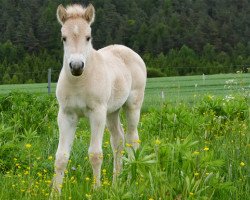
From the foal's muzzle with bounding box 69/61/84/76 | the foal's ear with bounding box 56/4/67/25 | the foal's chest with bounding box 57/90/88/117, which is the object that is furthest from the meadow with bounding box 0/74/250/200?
the foal's ear with bounding box 56/4/67/25

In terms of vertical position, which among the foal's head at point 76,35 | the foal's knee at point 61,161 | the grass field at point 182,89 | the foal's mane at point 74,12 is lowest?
the grass field at point 182,89

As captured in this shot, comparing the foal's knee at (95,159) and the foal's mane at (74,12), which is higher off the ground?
the foal's mane at (74,12)

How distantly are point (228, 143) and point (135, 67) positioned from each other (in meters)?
2.13

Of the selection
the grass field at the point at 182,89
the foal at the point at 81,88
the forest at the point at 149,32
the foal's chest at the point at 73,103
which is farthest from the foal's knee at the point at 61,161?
the forest at the point at 149,32

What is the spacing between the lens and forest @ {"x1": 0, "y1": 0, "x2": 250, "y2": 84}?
65688 mm

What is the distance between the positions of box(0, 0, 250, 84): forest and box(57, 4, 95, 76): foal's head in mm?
54043

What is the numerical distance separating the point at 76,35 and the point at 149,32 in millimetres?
71898

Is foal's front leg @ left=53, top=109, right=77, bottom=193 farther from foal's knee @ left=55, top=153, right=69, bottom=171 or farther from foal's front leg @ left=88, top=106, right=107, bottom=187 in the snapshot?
foal's front leg @ left=88, top=106, right=107, bottom=187

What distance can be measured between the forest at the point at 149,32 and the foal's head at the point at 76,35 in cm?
5404

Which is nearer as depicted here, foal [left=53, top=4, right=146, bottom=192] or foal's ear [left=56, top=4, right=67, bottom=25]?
foal [left=53, top=4, right=146, bottom=192]

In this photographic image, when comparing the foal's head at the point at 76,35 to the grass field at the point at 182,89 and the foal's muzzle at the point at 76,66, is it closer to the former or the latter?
the foal's muzzle at the point at 76,66

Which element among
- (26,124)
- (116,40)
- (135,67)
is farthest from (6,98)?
(116,40)

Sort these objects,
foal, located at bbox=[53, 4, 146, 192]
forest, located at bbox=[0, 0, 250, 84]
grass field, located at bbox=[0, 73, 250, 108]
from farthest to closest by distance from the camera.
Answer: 1. forest, located at bbox=[0, 0, 250, 84]
2. grass field, located at bbox=[0, 73, 250, 108]
3. foal, located at bbox=[53, 4, 146, 192]

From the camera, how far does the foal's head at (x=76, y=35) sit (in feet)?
16.5
